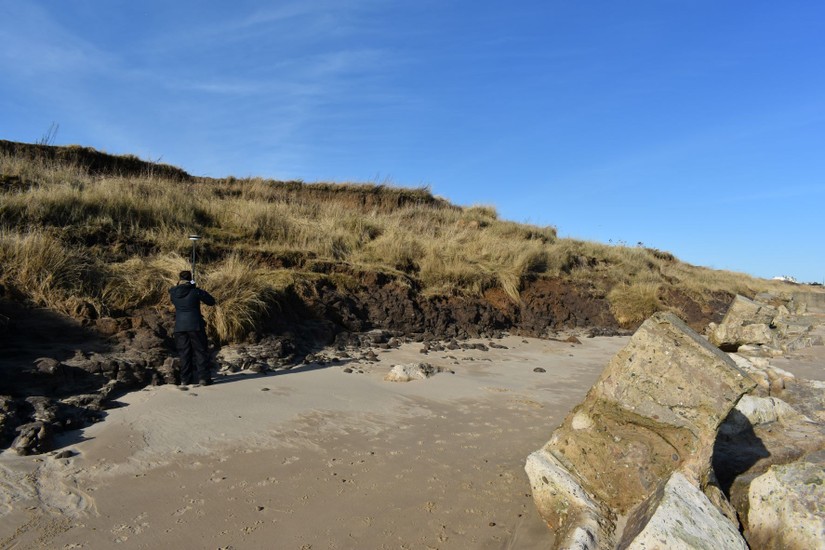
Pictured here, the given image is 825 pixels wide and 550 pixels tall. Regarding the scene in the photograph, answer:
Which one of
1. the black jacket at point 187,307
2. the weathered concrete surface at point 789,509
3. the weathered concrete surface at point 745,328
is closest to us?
the weathered concrete surface at point 789,509

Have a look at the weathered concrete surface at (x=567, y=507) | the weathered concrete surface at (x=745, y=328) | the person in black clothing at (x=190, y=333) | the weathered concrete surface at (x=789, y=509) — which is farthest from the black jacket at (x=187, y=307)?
the weathered concrete surface at (x=745, y=328)

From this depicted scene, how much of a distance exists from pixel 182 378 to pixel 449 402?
306 cm

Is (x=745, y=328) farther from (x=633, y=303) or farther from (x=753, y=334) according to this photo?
(x=633, y=303)

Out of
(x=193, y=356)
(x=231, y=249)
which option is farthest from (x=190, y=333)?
(x=231, y=249)

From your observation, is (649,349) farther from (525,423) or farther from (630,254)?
(630,254)

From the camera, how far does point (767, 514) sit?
10.4 ft

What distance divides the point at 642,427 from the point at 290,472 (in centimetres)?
251

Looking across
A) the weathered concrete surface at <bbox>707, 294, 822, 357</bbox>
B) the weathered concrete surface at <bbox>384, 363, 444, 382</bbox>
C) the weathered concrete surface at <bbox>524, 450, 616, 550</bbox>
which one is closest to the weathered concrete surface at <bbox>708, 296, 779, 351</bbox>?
the weathered concrete surface at <bbox>707, 294, 822, 357</bbox>

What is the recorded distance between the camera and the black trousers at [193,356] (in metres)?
6.19

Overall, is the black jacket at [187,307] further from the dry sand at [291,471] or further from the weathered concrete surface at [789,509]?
the weathered concrete surface at [789,509]

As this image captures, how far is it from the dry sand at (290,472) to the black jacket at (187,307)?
835 millimetres

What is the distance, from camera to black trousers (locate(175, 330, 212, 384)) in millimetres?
6188

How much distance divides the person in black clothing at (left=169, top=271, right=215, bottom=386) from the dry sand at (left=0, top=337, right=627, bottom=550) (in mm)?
312

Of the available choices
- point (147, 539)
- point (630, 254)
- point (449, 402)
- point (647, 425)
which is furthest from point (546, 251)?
point (147, 539)
